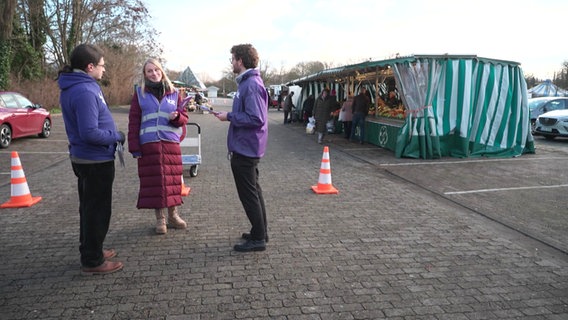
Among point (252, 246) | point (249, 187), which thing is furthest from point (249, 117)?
point (252, 246)

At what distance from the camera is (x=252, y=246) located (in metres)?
4.02

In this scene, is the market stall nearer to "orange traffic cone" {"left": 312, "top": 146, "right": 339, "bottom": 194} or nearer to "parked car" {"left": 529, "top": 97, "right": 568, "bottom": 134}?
"orange traffic cone" {"left": 312, "top": 146, "right": 339, "bottom": 194}

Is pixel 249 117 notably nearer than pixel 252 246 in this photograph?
Yes

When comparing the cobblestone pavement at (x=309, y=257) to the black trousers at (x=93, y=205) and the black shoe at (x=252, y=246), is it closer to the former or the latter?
the black shoe at (x=252, y=246)

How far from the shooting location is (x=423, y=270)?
3.71 meters

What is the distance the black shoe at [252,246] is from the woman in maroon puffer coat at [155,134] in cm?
91

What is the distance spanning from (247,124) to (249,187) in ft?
2.10

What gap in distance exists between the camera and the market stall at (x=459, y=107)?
394 inches

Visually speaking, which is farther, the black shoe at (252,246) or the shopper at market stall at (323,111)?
the shopper at market stall at (323,111)

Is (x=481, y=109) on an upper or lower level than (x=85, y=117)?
upper

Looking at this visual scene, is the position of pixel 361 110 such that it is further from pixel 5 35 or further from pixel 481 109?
pixel 5 35

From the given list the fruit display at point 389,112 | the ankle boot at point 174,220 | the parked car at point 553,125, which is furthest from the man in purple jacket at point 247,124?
the parked car at point 553,125

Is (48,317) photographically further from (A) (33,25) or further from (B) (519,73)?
(A) (33,25)

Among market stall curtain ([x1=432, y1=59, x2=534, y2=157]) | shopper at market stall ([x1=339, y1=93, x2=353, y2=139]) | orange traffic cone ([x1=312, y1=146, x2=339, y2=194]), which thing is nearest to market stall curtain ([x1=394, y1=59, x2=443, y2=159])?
market stall curtain ([x1=432, y1=59, x2=534, y2=157])
